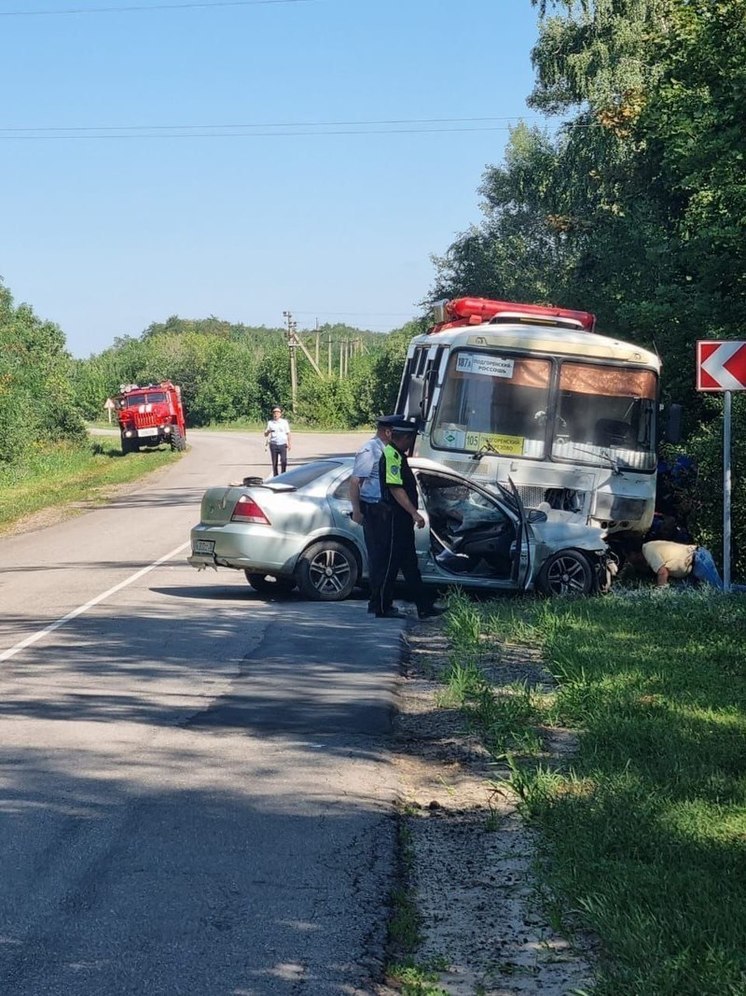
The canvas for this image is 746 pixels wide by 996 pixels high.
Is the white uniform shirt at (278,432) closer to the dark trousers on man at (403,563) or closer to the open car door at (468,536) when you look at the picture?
the open car door at (468,536)

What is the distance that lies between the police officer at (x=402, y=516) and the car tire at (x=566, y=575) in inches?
54.7

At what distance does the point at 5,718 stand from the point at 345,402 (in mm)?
85050

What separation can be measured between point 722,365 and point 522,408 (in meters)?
3.21

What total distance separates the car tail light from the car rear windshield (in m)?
0.51

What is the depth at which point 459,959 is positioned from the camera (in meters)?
4.62

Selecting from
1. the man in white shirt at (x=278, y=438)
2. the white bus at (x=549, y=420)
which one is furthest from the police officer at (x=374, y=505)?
the man in white shirt at (x=278, y=438)

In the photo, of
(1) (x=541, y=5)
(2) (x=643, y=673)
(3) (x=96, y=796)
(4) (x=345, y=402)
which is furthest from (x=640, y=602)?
(4) (x=345, y=402)

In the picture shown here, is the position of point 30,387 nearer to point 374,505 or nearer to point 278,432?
Answer: point 278,432

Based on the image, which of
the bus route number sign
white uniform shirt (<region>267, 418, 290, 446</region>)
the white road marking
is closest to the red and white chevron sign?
the bus route number sign

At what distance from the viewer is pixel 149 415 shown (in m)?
52.3

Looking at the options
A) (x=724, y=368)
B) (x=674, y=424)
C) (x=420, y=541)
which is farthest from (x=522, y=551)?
(x=674, y=424)

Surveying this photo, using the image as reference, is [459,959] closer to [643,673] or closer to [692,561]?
[643,673]

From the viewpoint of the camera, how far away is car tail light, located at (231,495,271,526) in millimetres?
13812

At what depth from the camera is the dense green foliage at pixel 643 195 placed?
16.2m
